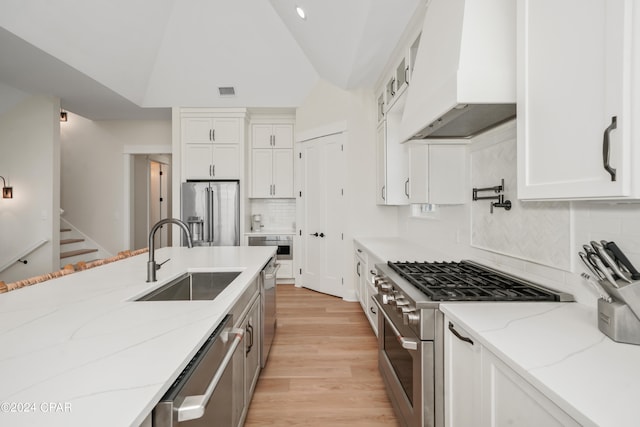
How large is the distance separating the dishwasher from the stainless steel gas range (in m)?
0.76

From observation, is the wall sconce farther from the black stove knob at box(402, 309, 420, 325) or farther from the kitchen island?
the black stove knob at box(402, 309, 420, 325)

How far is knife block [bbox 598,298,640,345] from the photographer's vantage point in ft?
2.95

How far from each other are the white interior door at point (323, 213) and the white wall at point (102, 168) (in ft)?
9.75

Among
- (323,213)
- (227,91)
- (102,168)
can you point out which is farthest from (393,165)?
(102,168)

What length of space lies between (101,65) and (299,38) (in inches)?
99.0

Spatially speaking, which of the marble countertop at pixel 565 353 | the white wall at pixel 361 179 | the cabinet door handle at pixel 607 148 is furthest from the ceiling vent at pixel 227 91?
the cabinet door handle at pixel 607 148

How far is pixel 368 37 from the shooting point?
2.90 m

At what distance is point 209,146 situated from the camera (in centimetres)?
490

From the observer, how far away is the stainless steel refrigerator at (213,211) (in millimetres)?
4746

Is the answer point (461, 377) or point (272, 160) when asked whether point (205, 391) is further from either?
point (272, 160)

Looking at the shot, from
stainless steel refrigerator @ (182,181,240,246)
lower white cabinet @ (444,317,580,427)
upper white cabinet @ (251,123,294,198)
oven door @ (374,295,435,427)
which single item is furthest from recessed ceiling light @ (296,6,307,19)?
lower white cabinet @ (444,317,580,427)

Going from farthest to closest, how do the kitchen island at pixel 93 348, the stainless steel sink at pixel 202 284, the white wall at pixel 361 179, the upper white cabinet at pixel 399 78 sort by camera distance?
the white wall at pixel 361 179, the upper white cabinet at pixel 399 78, the stainless steel sink at pixel 202 284, the kitchen island at pixel 93 348

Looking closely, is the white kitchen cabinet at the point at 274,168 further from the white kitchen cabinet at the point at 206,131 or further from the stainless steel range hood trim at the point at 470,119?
the stainless steel range hood trim at the point at 470,119

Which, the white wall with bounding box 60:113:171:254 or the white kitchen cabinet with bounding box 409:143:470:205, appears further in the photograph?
the white wall with bounding box 60:113:171:254
